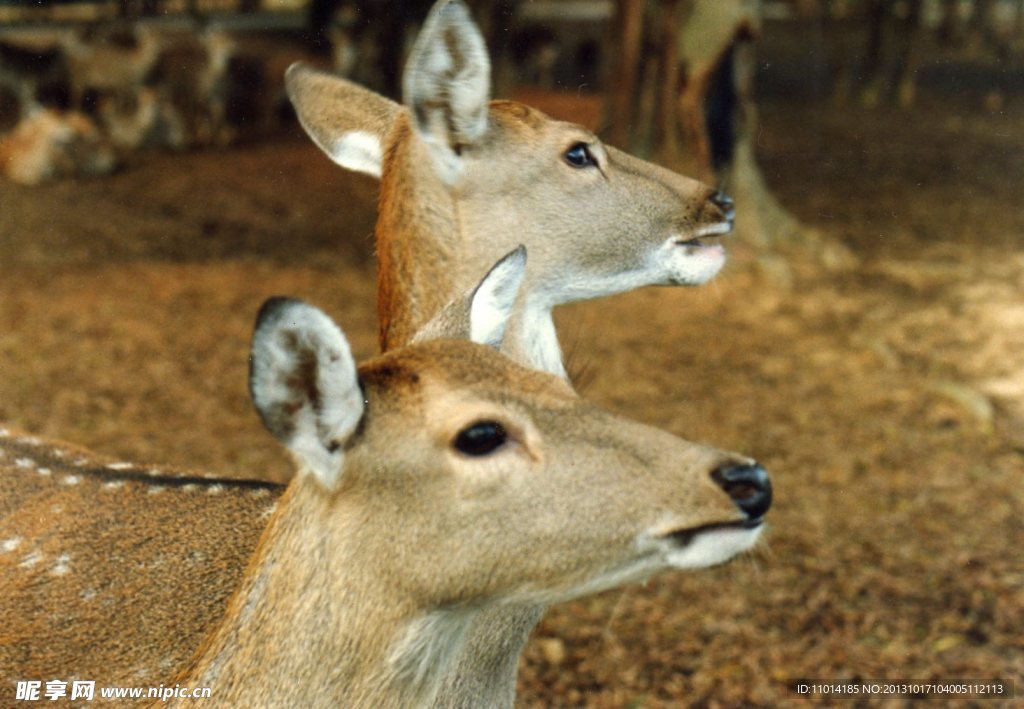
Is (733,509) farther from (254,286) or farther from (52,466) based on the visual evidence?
(254,286)

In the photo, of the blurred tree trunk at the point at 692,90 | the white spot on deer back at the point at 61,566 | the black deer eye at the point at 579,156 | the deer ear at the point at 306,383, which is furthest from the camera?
the blurred tree trunk at the point at 692,90

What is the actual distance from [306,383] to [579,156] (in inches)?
67.0

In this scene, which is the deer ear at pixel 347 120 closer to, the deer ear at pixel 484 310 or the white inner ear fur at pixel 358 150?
the white inner ear fur at pixel 358 150

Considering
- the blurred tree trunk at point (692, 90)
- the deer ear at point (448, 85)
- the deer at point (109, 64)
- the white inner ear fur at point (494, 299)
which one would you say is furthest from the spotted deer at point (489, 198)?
the deer at point (109, 64)

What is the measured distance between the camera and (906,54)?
1780cm

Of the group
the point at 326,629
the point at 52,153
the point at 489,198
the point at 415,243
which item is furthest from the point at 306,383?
the point at 52,153

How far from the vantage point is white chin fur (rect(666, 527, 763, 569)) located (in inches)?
86.0

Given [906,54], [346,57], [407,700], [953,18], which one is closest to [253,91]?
[346,57]

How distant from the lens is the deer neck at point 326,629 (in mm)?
2279

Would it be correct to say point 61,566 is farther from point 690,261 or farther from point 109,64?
point 109,64

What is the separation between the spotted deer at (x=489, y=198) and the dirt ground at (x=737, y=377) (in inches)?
14.5

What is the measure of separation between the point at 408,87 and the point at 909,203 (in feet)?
29.6

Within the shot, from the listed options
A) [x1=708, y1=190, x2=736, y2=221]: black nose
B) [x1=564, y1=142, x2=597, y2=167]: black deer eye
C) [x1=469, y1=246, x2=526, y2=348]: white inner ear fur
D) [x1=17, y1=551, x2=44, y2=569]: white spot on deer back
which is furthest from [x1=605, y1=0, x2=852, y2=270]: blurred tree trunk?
[x1=17, y1=551, x2=44, y2=569]: white spot on deer back

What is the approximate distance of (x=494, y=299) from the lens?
2.66 m
